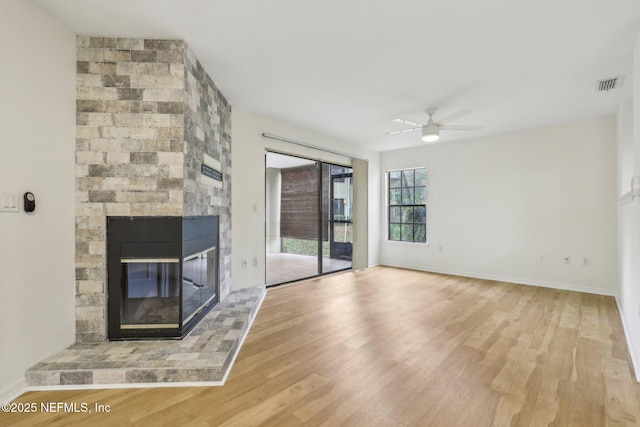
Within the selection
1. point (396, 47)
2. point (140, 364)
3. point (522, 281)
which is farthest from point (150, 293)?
point (522, 281)

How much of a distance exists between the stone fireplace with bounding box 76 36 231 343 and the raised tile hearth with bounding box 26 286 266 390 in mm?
264

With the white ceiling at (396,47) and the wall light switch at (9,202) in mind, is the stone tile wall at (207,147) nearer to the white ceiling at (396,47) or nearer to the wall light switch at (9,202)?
the white ceiling at (396,47)

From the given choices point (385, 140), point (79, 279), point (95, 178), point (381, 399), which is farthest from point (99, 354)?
point (385, 140)

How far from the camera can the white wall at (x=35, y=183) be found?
1783 mm

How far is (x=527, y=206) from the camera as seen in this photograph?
4730 mm

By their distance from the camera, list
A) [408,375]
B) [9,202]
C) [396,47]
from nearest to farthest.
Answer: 1. [9,202]
2. [408,375]
3. [396,47]

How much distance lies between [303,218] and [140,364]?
3716mm

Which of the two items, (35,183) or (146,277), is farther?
(146,277)

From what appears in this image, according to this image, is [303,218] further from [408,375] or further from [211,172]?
[408,375]

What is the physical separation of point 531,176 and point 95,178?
5.87 m

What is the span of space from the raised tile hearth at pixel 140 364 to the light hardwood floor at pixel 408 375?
82 millimetres

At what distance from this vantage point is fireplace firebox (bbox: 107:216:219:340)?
2326mm

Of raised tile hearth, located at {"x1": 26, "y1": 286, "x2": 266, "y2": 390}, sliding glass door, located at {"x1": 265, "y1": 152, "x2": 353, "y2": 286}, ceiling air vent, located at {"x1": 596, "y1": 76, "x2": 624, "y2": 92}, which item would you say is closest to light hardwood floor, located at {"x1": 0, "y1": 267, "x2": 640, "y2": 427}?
raised tile hearth, located at {"x1": 26, "y1": 286, "x2": 266, "y2": 390}

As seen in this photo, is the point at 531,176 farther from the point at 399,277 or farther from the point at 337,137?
the point at 337,137
